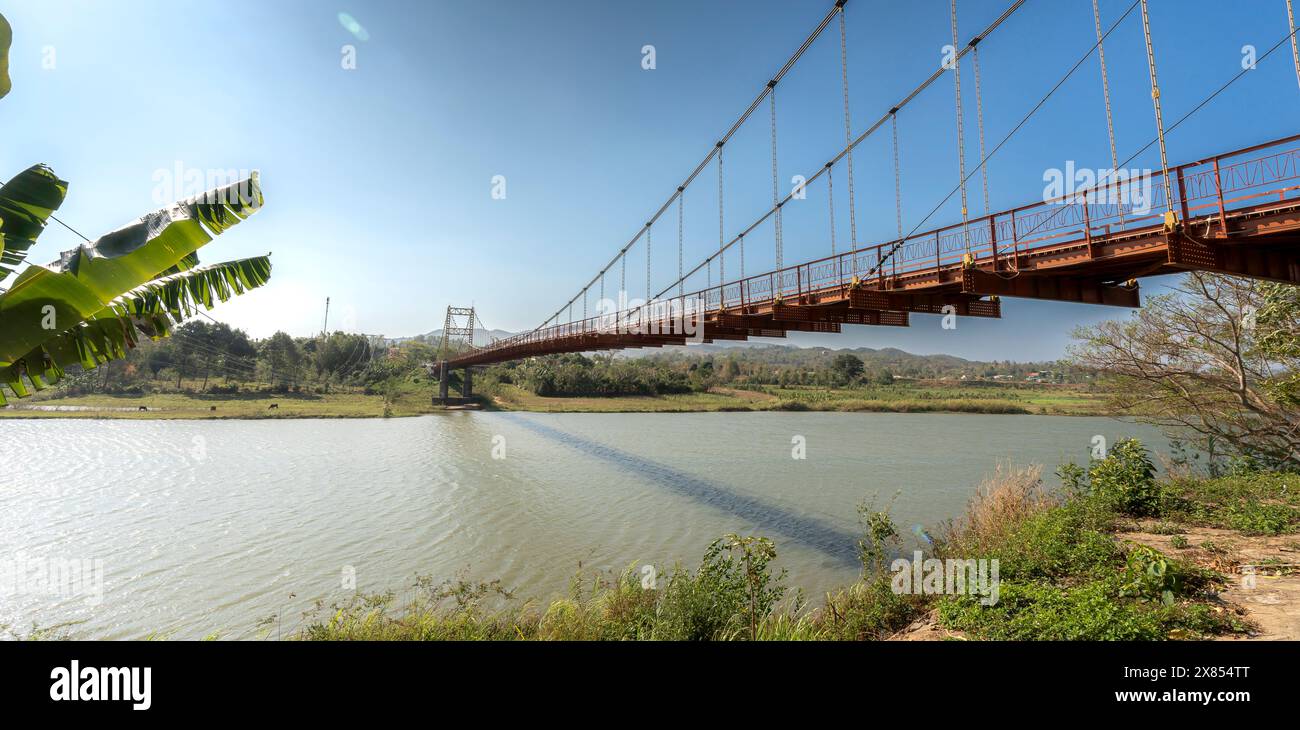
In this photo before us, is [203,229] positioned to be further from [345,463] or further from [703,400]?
[703,400]

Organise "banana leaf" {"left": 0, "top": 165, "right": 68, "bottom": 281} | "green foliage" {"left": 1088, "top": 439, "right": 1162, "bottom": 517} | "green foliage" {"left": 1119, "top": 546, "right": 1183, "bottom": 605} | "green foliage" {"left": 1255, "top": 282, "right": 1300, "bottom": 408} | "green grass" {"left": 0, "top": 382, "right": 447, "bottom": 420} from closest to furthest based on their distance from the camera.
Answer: "banana leaf" {"left": 0, "top": 165, "right": 68, "bottom": 281}, "green foliage" {"left": 1119, "top": 546, "right": 1183, "bottom": 605}, "green foliage" {"left": 1088, "top": 439, "right": 1162, "bottom": 517}, "green foliage" {"left": 1255, "top": 282, "right": 1300, "bottom": 408}, "green grass" {"left": 0, "top": 382, "right": 447, "bottom": 420}

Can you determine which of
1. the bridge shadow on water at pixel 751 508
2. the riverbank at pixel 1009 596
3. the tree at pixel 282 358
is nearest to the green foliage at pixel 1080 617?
the riverbank at pixel 1009 596

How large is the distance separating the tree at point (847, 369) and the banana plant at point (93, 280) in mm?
70352

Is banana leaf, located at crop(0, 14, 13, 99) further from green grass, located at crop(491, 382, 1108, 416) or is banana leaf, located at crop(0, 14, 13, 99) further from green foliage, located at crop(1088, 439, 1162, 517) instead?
green grass, located at crop(491, 382, 1108, 416)

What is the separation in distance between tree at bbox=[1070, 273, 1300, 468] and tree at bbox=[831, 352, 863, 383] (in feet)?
191

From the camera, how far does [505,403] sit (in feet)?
148

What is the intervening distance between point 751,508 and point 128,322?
11.4 meters

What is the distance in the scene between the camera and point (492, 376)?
5253 cm

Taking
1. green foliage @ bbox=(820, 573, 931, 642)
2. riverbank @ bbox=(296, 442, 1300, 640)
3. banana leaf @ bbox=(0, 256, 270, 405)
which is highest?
banana leaf @ bbox=(0, 256, 270, 405)

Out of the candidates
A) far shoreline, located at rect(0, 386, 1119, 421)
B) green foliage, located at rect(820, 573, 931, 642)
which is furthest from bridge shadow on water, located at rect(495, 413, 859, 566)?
far shoreline, located at rect(0, 386, 1119, 421)

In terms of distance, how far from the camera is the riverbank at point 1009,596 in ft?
14.8

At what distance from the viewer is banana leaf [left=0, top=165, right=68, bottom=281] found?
11.6 feet

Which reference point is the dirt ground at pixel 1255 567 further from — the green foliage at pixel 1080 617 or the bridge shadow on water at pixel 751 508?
the bridge shadow on water at pixel 751 508
